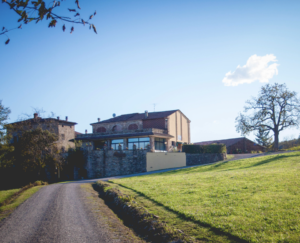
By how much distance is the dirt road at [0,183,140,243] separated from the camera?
7.47 metres

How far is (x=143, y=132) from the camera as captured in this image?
39406 millimetres

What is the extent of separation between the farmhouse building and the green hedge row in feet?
17.1

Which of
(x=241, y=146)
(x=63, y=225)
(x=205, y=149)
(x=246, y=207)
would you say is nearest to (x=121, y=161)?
(x=205, y=149)

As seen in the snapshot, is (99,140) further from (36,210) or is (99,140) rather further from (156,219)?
(156,219)

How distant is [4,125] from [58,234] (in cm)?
2588

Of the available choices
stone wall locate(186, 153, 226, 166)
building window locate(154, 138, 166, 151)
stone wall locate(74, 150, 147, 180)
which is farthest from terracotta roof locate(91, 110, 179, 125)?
stone wall locate(74, 150, 147, 180)

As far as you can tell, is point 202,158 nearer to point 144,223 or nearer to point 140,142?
point 140,142

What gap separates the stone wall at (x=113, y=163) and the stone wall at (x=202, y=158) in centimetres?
834

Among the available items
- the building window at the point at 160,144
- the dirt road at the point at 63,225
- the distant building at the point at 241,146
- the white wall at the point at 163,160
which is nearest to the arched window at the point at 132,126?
the building window at the point at 160,144

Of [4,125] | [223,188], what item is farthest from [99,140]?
[223,188]

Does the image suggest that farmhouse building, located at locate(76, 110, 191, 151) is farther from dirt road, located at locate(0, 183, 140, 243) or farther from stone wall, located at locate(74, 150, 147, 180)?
dirt road, located at locate(0, 183, 140, 243)

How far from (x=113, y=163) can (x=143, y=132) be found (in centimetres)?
715

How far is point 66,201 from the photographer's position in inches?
533

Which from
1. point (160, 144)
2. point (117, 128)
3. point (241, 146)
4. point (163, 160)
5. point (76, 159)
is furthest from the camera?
point (241, 146)
